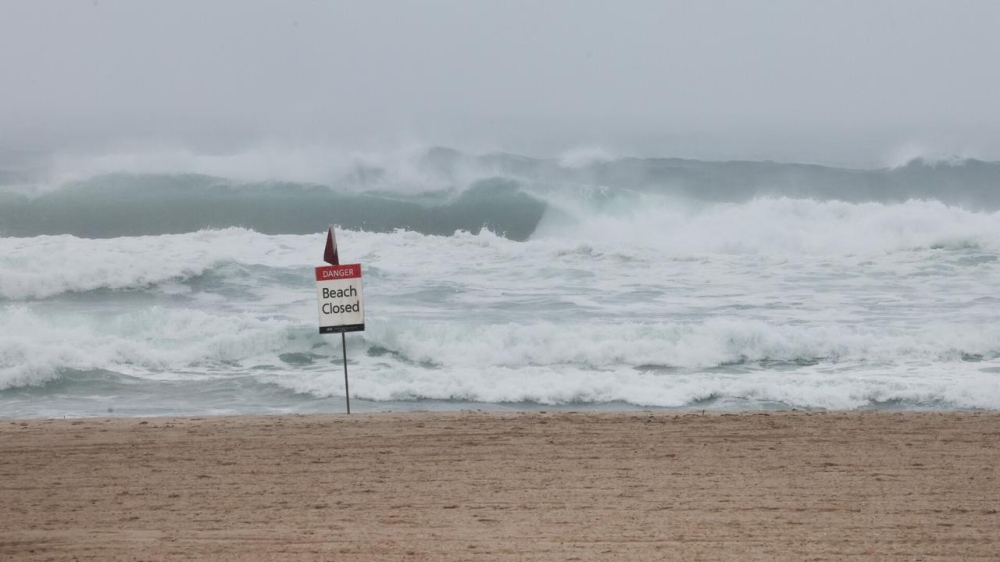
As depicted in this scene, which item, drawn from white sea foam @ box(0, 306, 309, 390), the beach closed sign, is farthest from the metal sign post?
white sea foam @ box(0, 306, 309, 390)

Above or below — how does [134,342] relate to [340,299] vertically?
below

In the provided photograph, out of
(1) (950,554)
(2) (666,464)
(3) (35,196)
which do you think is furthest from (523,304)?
(3) (35,196)

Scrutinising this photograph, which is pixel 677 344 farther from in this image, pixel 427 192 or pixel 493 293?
pixel 427 192

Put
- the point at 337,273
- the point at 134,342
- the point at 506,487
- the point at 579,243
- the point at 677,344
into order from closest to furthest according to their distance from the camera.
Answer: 1. the point at 506,487
2. the point at 337,273
3. the point at 677,344
4. the point at 134,342
5. the point at 579,243

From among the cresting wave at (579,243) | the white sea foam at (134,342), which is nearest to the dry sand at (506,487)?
the white sea foam at (134,342)

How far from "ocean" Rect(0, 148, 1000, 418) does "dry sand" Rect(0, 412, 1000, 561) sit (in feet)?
5.49

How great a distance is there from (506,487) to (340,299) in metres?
3.36

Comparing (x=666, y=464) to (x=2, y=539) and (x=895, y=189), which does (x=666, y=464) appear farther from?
(x=895, y=189)

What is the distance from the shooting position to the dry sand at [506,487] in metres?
5.74

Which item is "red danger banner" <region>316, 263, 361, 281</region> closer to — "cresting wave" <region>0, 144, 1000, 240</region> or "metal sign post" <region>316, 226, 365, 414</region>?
"metal sign post" <region>316, 226, 365, 414</region>

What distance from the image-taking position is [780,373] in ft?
38.5

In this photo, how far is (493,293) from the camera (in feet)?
56.5

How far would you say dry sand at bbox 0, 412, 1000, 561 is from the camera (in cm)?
574

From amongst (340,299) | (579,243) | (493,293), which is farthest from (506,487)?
(579,243)
